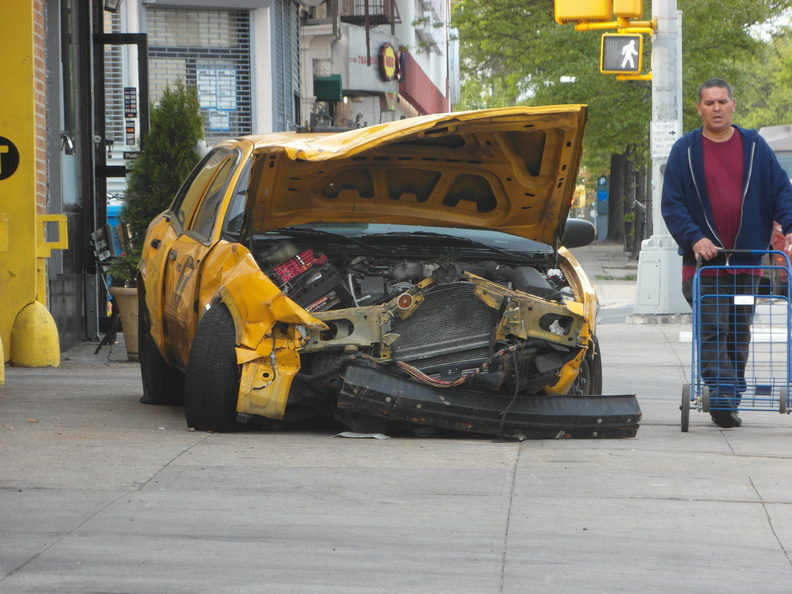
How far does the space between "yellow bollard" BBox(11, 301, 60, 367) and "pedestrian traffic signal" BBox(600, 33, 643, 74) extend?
8.04m

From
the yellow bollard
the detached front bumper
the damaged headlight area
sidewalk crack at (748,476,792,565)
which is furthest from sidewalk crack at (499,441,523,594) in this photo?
the yellow bollard

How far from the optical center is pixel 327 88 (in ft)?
95.5

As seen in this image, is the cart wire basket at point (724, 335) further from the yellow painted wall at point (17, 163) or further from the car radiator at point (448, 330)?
the yellow painted wall at point (17, 163)

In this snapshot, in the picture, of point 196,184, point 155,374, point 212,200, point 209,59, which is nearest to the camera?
point 212,200

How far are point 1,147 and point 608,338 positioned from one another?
21.5 feet

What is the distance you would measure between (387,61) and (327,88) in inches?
248

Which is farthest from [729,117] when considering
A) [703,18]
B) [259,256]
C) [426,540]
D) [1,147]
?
[703,18]

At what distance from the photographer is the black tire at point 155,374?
834cm

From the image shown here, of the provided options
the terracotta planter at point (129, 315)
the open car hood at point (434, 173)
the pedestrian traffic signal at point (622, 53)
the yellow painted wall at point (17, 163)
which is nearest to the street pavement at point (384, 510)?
the open car hood at point (434, 173)

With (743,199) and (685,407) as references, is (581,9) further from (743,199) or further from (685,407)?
(685,407)

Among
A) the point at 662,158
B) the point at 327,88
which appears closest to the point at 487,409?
the point at 662,158

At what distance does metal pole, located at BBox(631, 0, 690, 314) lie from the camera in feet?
51.5

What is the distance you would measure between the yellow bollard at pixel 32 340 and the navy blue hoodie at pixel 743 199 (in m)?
5.38

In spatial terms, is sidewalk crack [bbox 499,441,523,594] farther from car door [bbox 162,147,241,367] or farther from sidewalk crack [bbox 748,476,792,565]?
car door [bbox 162,147,241,367]
